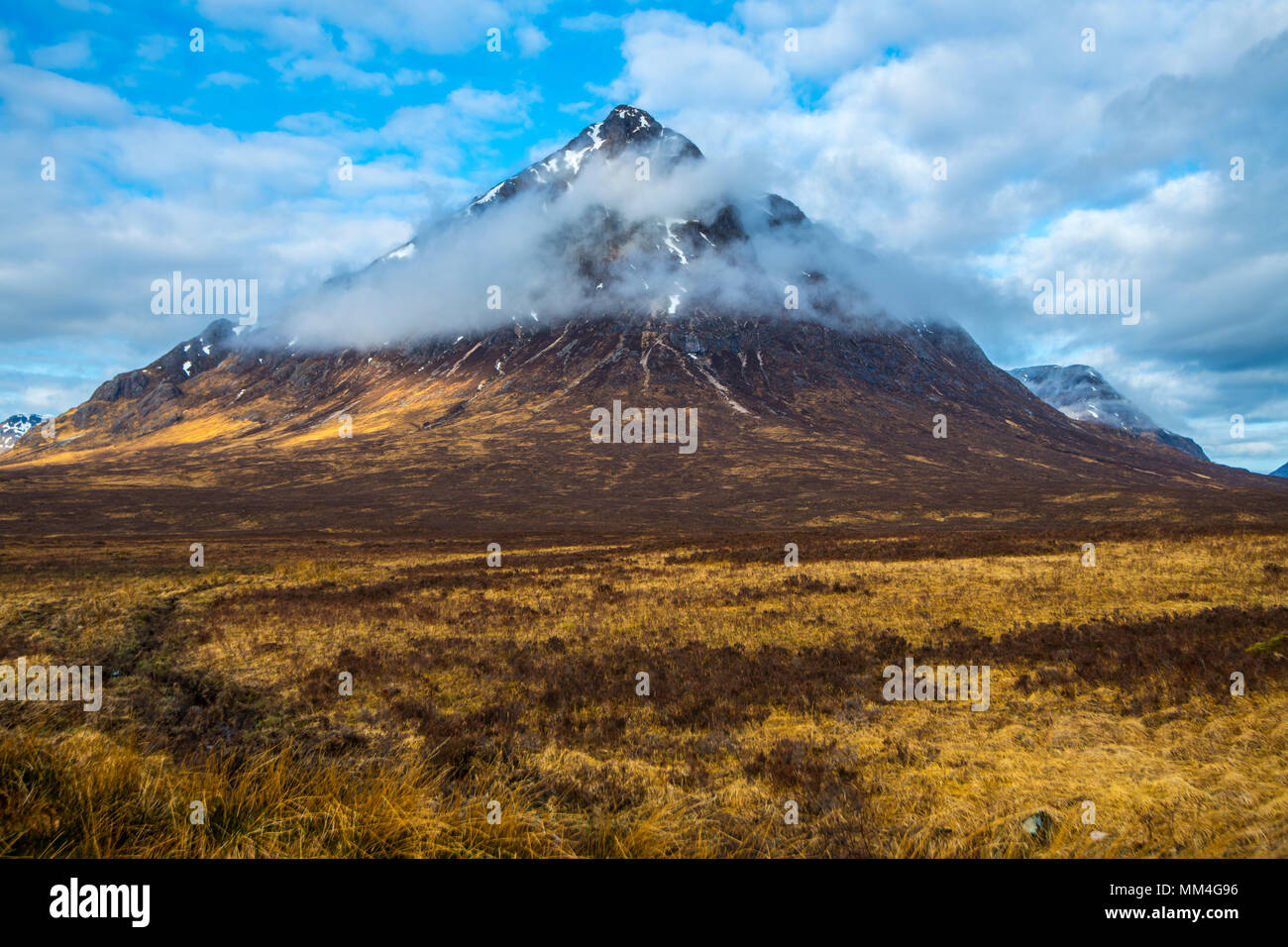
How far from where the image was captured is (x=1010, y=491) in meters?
92.8

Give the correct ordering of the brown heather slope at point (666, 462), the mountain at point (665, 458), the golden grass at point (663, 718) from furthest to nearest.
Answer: the mountain at point (665, 458)
the brown heather slope at point (666, 462)
the golden grass at point (663, 718)

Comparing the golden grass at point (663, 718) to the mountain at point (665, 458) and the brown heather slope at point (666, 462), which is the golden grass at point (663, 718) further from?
the mountain at point (665, 458)

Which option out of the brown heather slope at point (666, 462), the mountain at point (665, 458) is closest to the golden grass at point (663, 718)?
the brown heather slope at point (666, 462)

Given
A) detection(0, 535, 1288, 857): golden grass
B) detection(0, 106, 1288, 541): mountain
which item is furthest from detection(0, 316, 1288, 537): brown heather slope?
detection(0, 535, 1288, 857): golden grass

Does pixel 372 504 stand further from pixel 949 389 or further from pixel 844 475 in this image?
pixel 949 389

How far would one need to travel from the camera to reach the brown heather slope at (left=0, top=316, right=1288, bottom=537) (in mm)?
74125

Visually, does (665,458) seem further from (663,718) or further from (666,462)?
(663,718)

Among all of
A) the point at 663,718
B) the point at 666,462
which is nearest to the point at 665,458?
the point at 666,462

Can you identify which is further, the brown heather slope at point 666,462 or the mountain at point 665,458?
the mountain at point 665,458

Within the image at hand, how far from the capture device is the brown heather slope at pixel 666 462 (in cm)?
7412

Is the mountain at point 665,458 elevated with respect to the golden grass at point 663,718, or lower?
elevated

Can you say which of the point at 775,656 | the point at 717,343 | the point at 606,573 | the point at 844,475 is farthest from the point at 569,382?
the point at 775,656

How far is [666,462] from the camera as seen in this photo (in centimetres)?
11744
